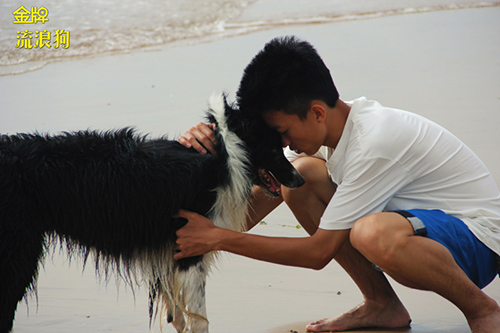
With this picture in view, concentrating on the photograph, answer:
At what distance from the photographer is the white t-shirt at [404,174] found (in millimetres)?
2420

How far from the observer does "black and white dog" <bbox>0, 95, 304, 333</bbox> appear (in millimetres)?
2355

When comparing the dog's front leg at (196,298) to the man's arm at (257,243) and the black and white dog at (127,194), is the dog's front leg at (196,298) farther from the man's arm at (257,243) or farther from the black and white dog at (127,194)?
the man's arm at (257,243)

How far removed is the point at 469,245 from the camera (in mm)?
2430

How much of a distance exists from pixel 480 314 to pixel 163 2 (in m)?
10.2

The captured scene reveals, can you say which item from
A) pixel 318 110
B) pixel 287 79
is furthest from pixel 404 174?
pixel 287 79

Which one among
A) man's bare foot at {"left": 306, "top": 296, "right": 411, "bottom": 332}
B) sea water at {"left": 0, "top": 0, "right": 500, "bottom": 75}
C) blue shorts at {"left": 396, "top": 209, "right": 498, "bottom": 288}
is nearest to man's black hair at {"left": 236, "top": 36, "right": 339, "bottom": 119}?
blue shorts at {"left": 396, "top": 209, "right": 498, "bottom": 288}

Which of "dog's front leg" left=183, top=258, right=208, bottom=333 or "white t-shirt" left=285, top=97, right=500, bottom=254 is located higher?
"white t-shirt" left=285, top=97, right=500, bottom=254

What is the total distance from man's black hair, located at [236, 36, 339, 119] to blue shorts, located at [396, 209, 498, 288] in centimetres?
63

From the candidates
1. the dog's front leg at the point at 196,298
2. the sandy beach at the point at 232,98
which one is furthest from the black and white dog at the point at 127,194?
the sandy beach at the point at 232,98

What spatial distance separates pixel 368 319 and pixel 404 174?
0.75 m

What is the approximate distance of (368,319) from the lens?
2.74 meters

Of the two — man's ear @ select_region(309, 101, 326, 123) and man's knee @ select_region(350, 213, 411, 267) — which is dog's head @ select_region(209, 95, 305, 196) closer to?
man's ear @ select_region(309, 101, 326, 123)

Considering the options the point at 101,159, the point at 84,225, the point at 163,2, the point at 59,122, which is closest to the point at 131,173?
the point at 101,159

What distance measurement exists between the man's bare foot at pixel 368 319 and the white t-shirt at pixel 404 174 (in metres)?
0.50
